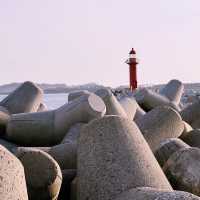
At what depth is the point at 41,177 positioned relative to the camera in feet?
8.35

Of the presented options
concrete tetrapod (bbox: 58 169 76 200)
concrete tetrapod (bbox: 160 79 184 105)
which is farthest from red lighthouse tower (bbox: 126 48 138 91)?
concrete tetrapod (bbox: 58 169 76 200)

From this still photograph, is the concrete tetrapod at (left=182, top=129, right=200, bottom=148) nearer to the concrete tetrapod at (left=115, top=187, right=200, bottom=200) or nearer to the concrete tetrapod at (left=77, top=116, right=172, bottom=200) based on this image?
the concrete tetrapod at (left=77, top=116, right=172, bottom=200)

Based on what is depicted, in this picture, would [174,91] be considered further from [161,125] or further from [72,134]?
[72,134]

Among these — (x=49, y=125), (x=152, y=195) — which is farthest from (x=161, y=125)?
(x=152, y=195)

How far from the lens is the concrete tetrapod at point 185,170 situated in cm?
271

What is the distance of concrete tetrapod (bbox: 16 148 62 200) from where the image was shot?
253 centimetres

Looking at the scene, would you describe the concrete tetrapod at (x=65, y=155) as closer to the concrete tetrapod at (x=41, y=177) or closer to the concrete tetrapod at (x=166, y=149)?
the concrete tetrapod at (x=166, y=149)

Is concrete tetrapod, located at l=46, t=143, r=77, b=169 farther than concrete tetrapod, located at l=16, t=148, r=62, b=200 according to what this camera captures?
Yes

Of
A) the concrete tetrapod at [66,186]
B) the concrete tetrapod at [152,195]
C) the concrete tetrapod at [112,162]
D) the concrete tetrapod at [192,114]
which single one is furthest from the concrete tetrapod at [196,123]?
the concrete tetrapod at [152,195]

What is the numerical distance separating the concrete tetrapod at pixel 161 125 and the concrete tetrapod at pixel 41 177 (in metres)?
1.46

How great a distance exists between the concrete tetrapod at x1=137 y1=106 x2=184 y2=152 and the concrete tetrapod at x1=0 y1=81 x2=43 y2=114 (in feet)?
4.90

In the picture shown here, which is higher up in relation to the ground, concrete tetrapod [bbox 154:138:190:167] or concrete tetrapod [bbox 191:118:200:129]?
concrete tetrapod [bbox 154:138:190:167]

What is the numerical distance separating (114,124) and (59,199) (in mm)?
595

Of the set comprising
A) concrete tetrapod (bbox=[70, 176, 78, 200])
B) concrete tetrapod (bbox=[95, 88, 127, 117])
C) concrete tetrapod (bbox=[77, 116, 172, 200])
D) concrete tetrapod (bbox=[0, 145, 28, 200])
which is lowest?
concrete tetrapod (bbox=[95, 88, 127, 117])
